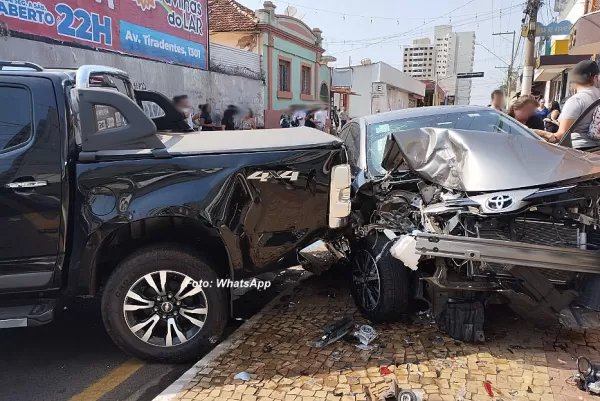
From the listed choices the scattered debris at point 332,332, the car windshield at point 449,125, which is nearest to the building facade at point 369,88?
the car windshield at point 449,125

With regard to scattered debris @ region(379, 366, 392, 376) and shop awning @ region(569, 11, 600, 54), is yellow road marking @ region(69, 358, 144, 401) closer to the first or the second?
scattered debris @ region(379, 366, 392, 376)

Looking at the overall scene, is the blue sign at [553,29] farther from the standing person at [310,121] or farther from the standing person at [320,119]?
the standing person at [310,121]

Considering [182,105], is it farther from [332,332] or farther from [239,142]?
[332,332]

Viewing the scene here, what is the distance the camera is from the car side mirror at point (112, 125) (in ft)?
11.0

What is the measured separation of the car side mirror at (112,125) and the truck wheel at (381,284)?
1889 millimetres

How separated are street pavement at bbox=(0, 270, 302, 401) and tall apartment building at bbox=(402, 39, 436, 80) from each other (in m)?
76.3

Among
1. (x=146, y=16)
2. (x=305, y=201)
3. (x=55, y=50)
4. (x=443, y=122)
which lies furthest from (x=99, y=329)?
(x=146, y=16)

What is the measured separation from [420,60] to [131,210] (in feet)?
260

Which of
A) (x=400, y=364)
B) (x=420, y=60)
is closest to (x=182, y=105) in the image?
(x=400, y=364)

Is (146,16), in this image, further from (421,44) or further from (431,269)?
(421,44)

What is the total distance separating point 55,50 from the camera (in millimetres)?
9039

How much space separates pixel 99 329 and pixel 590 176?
4038mm

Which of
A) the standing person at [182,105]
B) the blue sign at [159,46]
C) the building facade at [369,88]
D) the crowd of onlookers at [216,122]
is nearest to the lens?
the standing person at [182,105]

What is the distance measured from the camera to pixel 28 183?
3.23 metres
